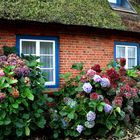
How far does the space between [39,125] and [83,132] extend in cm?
113

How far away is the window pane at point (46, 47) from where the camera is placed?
10.4m

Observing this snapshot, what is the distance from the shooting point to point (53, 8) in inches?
399

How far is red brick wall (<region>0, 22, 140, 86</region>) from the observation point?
9562 mm

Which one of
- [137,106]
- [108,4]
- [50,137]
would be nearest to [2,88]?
[50,137]

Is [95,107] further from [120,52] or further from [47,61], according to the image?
[120,52]

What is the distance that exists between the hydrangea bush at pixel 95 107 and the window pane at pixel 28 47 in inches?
63.0

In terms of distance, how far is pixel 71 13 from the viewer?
1045 centimetres

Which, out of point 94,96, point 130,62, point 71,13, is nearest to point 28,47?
point 71,13

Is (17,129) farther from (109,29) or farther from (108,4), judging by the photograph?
(108,4)

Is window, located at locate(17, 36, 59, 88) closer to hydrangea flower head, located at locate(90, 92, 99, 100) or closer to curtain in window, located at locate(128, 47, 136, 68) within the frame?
hydrangea flower head, located at locate(90, 92, 99, 100)

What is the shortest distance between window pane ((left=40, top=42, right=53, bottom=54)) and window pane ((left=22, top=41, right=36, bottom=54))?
0.96 ft

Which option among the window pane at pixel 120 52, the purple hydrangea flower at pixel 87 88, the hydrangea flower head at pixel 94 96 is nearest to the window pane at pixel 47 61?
the purple hydrangea flower at pixel 87 88

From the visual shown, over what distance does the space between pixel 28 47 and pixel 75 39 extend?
1652 millimetres

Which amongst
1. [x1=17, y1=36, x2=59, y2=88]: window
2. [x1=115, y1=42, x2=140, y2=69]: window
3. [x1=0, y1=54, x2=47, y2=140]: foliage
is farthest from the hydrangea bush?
[x1=115, y1=42, x2=140, y2=69]: window
